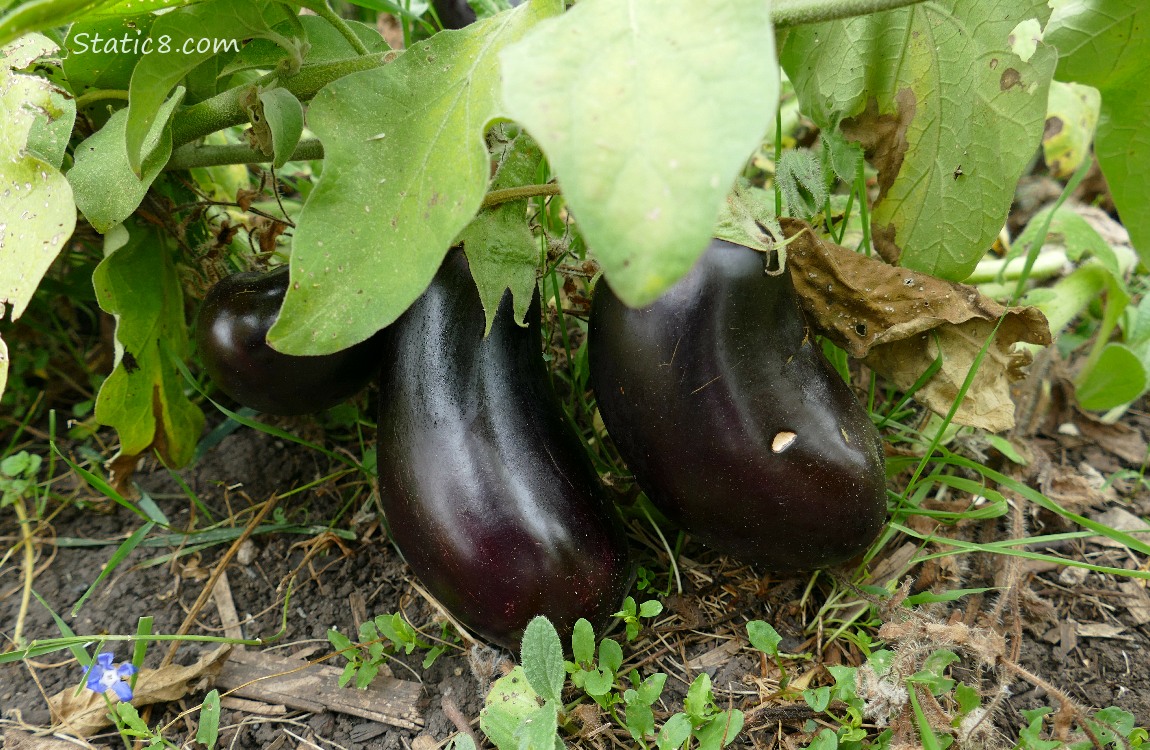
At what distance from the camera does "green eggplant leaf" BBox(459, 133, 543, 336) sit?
108 cm

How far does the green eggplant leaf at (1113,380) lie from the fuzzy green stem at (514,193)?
3.63 ft

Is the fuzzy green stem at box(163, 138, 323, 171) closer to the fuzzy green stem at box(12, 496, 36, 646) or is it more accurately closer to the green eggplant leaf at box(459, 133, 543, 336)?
the green eggplant leaf at box(459, 133, 543, 336)

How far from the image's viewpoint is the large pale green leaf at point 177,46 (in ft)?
3.18

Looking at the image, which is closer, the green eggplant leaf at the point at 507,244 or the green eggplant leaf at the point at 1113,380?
the green eggplant leaf at the point at 507,244

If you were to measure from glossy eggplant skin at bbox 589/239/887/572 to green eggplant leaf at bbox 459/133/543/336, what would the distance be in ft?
0.37

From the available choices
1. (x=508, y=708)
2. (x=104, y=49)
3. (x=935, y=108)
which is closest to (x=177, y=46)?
(x=104, y=49)

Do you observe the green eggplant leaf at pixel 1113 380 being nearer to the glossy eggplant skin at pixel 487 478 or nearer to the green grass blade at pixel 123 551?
the glossy eggplant skin at pixel 487 478

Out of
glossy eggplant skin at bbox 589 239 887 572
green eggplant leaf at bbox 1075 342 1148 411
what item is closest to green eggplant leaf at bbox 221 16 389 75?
glossy eggplant skin at bbox 589 239 887 572

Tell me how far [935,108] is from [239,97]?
976mm

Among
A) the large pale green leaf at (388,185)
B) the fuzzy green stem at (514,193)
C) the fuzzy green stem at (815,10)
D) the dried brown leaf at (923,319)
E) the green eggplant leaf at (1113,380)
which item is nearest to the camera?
the large pale green leaf at (388,185)

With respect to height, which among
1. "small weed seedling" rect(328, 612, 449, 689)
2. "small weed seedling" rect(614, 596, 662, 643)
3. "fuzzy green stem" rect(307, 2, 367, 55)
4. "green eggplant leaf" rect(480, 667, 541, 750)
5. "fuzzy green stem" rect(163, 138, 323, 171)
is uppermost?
"fuzzy green stem" rect(307, 2, 367, 55)

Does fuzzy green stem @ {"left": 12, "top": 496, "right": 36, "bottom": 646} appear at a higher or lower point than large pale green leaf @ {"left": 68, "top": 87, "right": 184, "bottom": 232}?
lower

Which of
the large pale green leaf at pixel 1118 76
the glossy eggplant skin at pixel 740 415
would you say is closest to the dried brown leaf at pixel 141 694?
the glossy eggplant skin at pixel 740 415

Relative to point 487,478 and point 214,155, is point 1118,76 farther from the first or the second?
point 214,155
